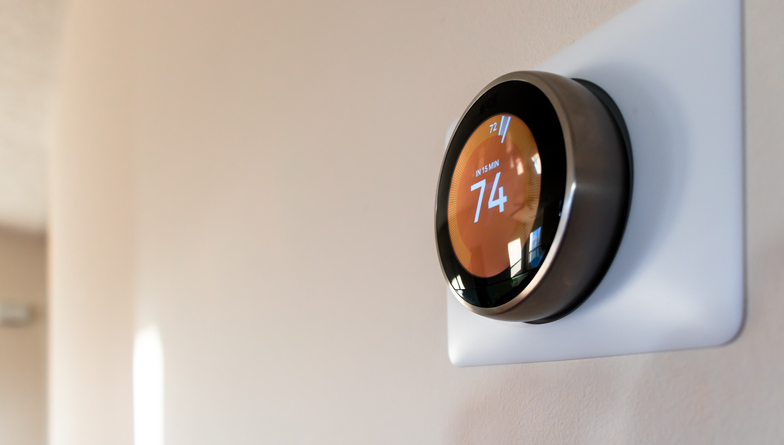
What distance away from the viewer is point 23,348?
4.73m

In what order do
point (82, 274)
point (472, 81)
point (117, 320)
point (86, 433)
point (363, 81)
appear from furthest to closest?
point (82, 274), point (86, 433), point (117, 320), point (363, 81), point (472, 81)

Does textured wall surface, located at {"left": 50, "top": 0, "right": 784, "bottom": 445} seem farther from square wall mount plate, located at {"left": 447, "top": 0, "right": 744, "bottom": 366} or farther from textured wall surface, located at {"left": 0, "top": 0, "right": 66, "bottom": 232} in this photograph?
textured wall surface, located at {"left": 0, "top": 0, "right": 66, "bottom": 232}

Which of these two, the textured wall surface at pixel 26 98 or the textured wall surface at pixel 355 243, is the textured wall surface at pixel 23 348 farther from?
the textured wall surface at pixel 355 243

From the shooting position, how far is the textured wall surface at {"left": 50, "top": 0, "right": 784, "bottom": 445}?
16 cm

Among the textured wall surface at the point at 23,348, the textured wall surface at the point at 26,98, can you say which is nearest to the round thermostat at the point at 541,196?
the textured wall surface at the point at 26,98

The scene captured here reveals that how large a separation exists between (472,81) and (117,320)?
1.25 metres

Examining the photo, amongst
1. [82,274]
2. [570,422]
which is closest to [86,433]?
[82,274]

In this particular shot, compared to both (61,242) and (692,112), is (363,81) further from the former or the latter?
(61,242)

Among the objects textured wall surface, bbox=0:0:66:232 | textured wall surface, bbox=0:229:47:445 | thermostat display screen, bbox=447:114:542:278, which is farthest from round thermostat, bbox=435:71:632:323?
textured wall surface, bbox=0:229:47:445

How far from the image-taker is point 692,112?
169 mm

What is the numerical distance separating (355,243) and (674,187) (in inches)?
9.2

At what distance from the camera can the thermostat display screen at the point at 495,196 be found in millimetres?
188

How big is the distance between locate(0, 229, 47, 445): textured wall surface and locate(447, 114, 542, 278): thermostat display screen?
5611 millimetres

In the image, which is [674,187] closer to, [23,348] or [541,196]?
[541,196]
